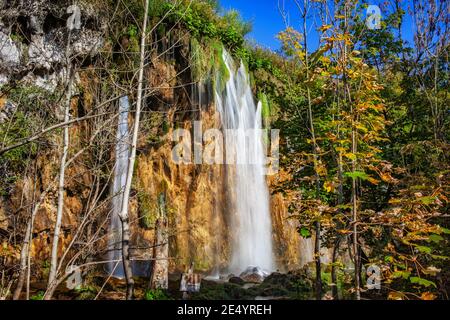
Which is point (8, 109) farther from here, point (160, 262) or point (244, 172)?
point (244, 172)

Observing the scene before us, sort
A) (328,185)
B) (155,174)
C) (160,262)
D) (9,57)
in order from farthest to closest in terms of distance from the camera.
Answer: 1. (155,174)
2. (9,57)
3. (160,262)
4. (328,185)

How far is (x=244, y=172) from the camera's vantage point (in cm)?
1480

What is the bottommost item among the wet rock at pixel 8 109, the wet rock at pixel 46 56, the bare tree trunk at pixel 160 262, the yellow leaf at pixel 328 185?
the bare tree trunk at pixel 160 262

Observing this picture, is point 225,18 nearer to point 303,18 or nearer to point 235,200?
point 235,200

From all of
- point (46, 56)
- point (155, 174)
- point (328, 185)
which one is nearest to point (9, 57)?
point (46, 56)

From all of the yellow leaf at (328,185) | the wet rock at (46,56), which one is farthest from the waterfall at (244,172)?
the yellow leaf at (328,185)

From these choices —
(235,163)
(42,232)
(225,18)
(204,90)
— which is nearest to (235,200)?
(235,163)

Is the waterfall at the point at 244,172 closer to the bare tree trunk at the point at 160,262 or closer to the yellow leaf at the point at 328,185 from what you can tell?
the bare tree trunk at the point at 160,262

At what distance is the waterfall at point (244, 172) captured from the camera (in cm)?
1412

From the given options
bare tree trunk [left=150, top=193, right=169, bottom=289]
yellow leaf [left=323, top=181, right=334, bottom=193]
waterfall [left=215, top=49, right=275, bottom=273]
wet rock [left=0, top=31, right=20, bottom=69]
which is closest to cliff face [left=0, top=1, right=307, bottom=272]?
wet rock [left=0, top=31, right=20, bottom=69]

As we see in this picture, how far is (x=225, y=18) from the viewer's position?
16.0m

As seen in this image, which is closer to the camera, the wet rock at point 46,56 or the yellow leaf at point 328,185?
the yellow leaf at point 328,185

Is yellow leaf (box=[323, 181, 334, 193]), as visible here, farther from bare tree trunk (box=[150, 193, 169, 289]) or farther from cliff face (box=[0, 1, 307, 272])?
cliff face (box=[0, 1, 307, 272])
